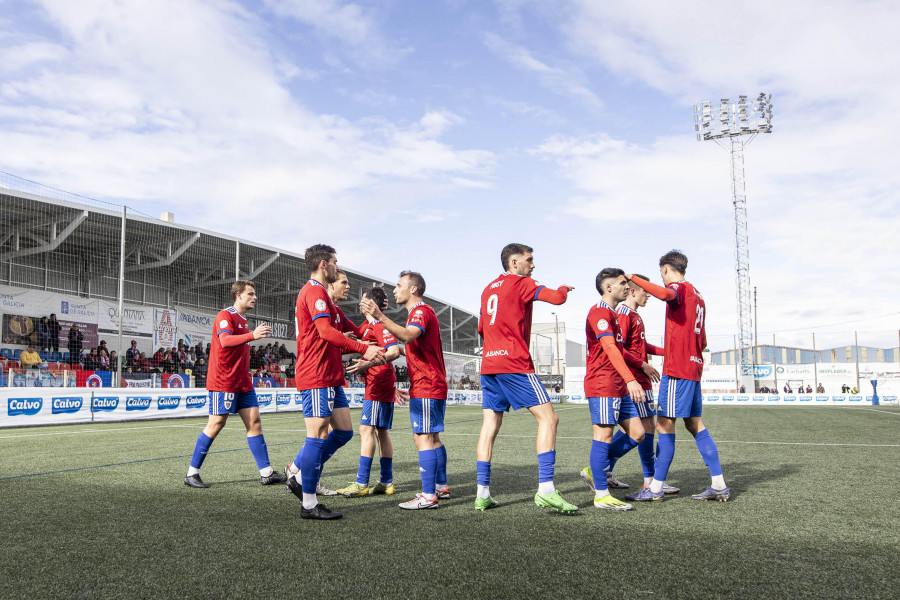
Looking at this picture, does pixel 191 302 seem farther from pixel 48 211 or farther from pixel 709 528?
pixel 709 528

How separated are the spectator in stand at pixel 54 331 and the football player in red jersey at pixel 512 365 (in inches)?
806

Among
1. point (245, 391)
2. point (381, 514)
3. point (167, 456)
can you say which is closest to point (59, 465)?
point (167, 456)

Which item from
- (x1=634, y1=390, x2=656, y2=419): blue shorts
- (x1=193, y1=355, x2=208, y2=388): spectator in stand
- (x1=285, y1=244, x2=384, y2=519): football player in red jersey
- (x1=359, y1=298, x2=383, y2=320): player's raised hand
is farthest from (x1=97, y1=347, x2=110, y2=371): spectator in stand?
(x1=634, y1=390, x2=656, y2=419): blue shorts

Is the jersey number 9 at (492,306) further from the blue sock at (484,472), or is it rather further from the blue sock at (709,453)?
the blue sock at (709,453)

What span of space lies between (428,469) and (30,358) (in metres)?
20.0

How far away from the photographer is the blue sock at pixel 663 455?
474 centimetres

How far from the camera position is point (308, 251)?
469 centimetres

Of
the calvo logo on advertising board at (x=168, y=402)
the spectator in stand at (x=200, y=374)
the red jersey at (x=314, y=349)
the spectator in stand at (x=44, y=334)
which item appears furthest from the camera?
the spectator in stand at (x=200, y=374)

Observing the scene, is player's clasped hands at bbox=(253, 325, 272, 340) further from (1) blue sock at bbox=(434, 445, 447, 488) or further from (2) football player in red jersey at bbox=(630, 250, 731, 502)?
(2) football player in red jersey at bbox=(630, 250, 731, 502)

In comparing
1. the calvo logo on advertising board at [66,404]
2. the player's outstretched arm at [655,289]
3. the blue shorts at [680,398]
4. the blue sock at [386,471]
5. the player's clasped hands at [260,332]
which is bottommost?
the calvo logo on advertising board at [66,404]

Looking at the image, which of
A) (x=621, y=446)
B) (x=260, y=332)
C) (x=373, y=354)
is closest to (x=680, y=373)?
(x=621, y=446)

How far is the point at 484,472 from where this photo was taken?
436cm

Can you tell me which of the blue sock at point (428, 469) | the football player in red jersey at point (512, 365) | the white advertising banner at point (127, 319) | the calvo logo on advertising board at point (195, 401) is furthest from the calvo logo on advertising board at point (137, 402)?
the football player in red jersey at point (512, 365)

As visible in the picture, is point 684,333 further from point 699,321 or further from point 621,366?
point 621,366
